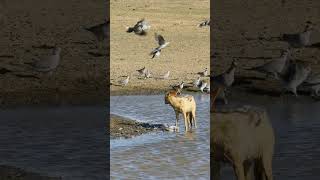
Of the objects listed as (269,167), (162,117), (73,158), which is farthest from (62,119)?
(269,167)

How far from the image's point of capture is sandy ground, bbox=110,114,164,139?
12883 millimetres

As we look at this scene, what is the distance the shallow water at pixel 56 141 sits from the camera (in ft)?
32.6

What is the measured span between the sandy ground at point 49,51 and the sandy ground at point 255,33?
3.22 metres

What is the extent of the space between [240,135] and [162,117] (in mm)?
8534

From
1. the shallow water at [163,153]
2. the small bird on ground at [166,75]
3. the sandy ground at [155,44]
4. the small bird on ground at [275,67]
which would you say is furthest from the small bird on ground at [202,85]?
the shallow water at [163,153]

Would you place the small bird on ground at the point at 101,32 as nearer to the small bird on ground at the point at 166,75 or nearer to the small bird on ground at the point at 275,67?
the small bird on ground at the point at 166,75

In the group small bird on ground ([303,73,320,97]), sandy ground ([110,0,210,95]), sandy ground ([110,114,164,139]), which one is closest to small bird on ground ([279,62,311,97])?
small bird on ground ([303,73,320,97])

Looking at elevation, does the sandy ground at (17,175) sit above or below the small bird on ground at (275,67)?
below

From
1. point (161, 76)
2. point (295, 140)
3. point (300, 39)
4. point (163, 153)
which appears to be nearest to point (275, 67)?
point (161, 76)

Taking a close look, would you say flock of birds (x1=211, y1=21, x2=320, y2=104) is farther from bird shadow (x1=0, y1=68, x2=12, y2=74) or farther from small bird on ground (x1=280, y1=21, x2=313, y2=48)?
bird shadow (x1=0, y1=68, x2=12, y2=74)

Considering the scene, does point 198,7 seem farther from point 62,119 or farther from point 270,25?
point 62,119

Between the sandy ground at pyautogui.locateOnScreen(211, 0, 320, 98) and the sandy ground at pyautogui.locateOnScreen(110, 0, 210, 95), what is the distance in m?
0.62

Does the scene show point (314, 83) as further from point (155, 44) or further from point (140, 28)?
point (140, 28)

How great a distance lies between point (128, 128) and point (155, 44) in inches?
534
